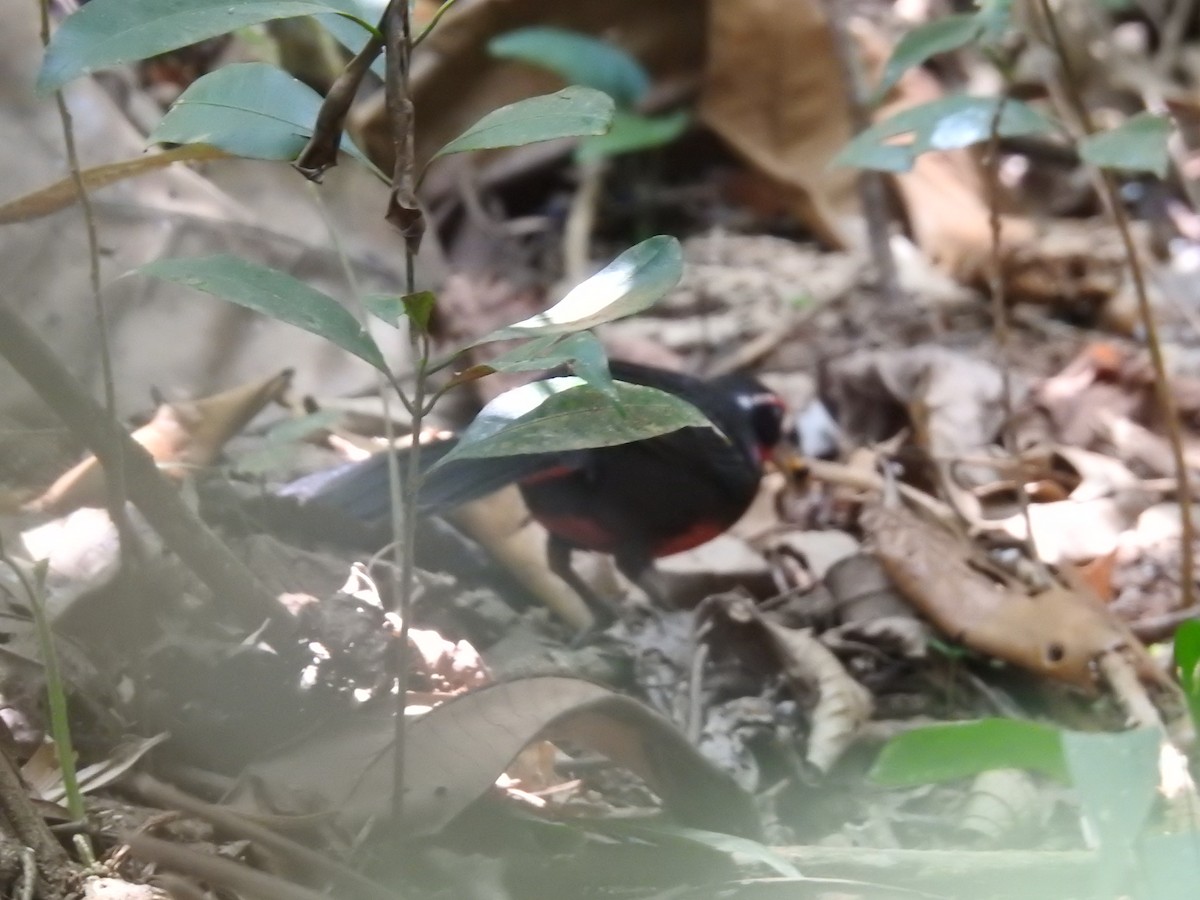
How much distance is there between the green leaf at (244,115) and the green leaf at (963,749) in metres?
0.82

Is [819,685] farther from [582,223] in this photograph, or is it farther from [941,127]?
[582,223]

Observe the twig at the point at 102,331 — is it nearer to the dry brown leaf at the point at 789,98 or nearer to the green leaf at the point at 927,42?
→ the green leaf at the point at 927,42

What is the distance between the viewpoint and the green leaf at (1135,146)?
2.10 m

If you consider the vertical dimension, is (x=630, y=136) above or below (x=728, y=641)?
above

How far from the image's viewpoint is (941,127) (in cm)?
245

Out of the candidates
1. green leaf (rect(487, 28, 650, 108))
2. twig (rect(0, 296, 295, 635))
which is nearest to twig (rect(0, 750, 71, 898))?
twig (rect(0, 296, 295, 635))

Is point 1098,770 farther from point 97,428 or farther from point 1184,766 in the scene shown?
point 97,428

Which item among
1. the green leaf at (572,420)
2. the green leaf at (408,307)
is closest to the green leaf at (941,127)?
the green leaf at (572,420)

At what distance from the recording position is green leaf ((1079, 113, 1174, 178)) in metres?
2.10

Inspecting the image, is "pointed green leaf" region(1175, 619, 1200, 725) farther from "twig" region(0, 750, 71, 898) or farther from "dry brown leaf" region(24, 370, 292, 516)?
"dry brown leaf" region(24, 370, 292, 516)

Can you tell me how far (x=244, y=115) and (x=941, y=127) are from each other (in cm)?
154

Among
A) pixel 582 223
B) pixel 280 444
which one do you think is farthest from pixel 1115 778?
pixel 582 223

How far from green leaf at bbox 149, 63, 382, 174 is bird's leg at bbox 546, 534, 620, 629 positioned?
166cm

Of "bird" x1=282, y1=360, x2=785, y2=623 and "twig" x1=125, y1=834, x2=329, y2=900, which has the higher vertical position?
"twig" x1=125, y1=834, x2=329, y2=900
